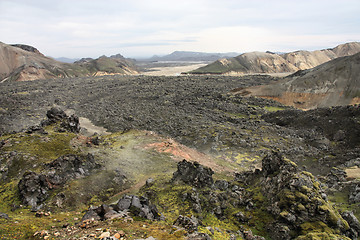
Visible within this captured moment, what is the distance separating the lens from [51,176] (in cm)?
1380

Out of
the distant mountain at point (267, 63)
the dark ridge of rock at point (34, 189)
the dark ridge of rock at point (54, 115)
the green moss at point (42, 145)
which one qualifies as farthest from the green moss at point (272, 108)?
the distant mountain at point (267, 63)

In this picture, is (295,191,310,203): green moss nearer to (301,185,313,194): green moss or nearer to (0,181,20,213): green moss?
(301,185,313,194): green moss

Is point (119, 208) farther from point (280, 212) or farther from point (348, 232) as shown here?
point (348, 232)

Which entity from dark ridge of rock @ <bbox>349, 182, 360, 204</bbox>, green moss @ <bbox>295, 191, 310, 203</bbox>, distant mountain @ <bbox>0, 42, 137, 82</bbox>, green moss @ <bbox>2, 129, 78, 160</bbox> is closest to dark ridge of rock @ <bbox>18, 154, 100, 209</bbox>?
green moss @ <bbox>2, 129, 78, 160</bbox>

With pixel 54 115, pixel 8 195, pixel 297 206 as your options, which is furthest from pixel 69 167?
pixel 297 206

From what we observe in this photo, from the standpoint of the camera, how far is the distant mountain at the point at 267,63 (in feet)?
469

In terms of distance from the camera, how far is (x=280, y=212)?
1027cm

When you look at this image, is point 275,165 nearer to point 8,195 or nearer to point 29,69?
point 8,195

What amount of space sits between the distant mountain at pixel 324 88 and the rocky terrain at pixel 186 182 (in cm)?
1726

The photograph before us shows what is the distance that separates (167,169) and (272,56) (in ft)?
515

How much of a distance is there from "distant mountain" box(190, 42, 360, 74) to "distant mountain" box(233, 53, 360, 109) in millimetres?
86083

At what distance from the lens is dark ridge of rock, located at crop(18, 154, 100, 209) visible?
40.0 ft

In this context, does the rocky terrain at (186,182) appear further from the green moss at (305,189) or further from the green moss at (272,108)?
the green moss at (272,108)

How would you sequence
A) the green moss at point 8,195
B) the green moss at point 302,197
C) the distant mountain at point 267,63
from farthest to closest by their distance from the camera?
the distant mountain at point 267,63, the green moss at point 8,195, the green moss at point 302,197
